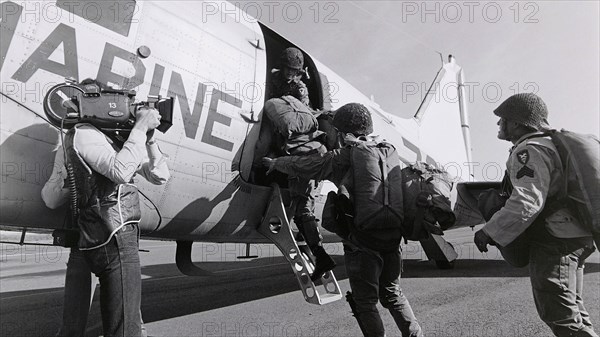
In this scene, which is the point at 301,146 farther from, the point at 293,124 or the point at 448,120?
the point at 448,120

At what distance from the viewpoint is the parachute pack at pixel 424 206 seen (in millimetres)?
3420

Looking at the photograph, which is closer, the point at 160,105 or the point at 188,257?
the point at 160,105

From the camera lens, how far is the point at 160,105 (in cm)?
320

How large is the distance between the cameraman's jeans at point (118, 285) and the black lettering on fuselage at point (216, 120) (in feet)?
5.98

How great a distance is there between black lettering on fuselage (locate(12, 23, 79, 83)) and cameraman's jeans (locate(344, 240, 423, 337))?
2527 mm

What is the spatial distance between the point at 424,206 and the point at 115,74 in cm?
271

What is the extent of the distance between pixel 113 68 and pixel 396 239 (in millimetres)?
2659

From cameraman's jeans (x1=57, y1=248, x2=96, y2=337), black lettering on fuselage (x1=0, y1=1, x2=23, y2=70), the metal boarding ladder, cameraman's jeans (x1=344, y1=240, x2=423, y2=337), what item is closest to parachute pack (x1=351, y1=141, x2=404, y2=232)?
cameraman's jeans (x1=344, y1=240, x2=423, y2=337)

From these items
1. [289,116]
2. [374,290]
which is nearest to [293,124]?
[289,116]

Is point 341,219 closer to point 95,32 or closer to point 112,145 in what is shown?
point 112,145

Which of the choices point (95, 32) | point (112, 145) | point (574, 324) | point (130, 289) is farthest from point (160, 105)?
point (574, 324)

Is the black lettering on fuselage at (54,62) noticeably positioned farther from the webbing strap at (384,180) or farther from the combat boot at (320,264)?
the combat boot at (320,264)

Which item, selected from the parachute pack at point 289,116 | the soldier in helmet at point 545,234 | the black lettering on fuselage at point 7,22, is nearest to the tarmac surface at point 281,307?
the parachute pack at point 289,116

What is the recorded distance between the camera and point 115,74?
3566mm
